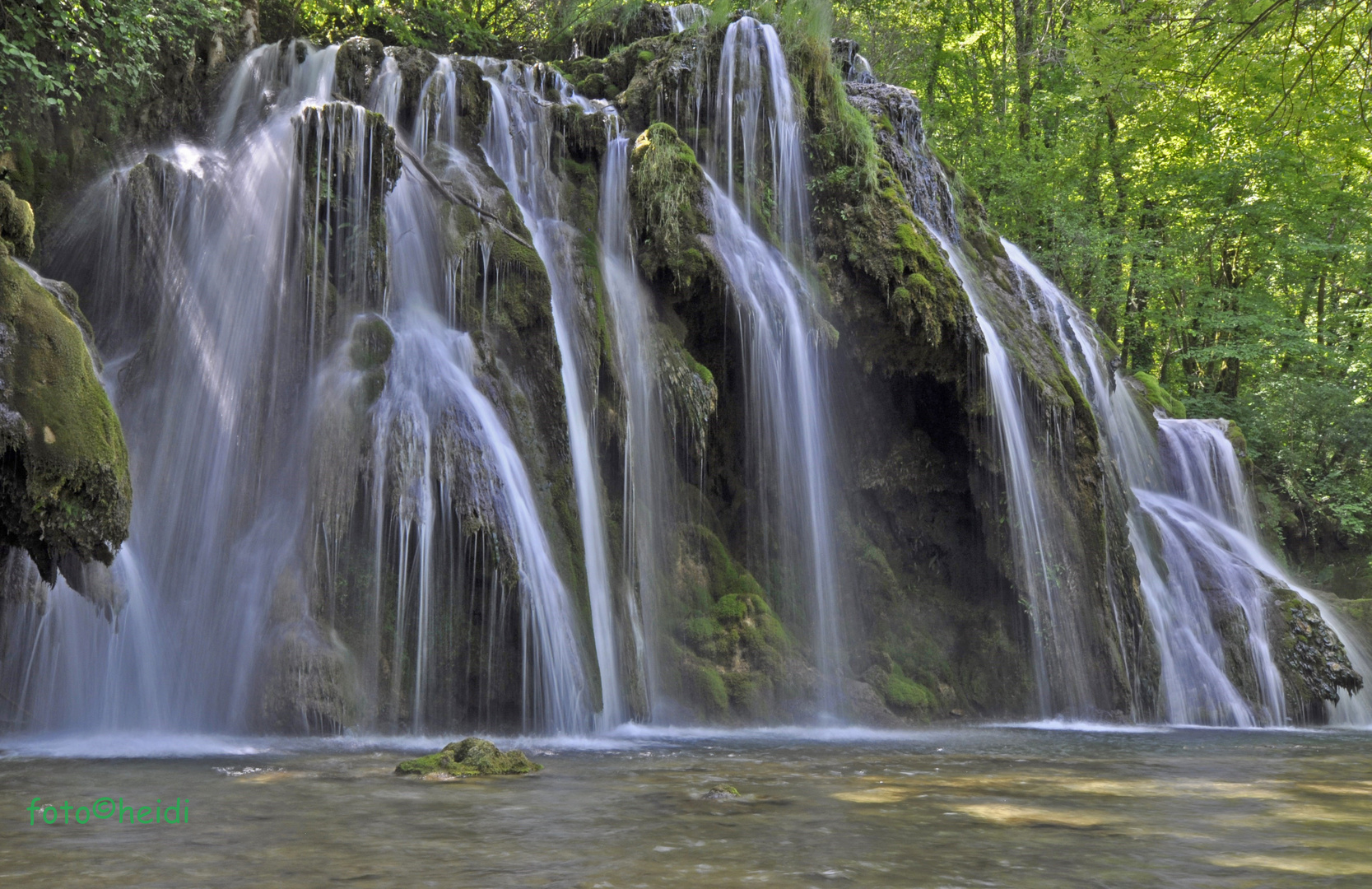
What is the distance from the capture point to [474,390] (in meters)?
9.56

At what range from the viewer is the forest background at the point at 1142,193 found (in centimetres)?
1524

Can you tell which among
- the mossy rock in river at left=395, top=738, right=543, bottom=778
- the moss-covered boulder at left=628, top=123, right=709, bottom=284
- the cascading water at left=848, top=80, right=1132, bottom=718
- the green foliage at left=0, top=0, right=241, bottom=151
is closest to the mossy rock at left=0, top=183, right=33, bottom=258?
the green foliage at left=0, top=0, right=241, bottom=151

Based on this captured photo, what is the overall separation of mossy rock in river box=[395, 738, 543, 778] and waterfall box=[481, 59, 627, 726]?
8.93ft

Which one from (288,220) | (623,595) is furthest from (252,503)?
(623,595)

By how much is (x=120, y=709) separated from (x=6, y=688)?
828 millimetres

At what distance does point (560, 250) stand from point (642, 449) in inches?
95.8

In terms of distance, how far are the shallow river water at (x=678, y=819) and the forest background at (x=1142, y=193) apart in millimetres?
7713

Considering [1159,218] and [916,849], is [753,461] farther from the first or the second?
[1159,218]

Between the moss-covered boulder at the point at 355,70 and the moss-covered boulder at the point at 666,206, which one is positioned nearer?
the moss-covered boulder at the point at 666,206

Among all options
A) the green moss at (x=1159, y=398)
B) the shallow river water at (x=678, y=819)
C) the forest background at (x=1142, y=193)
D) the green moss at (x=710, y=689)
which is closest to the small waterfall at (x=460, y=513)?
the shallow river water at (x=678, y=819)

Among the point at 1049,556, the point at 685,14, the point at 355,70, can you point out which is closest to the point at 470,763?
the point at 1049,556

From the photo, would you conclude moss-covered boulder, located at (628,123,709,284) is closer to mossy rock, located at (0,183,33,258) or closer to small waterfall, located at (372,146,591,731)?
small waterfall, located at (372,146,591,731)

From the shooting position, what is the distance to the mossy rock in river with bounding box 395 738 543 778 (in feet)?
20.2

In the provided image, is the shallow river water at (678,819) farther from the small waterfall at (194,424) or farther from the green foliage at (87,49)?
the green foliage at (87,49)
